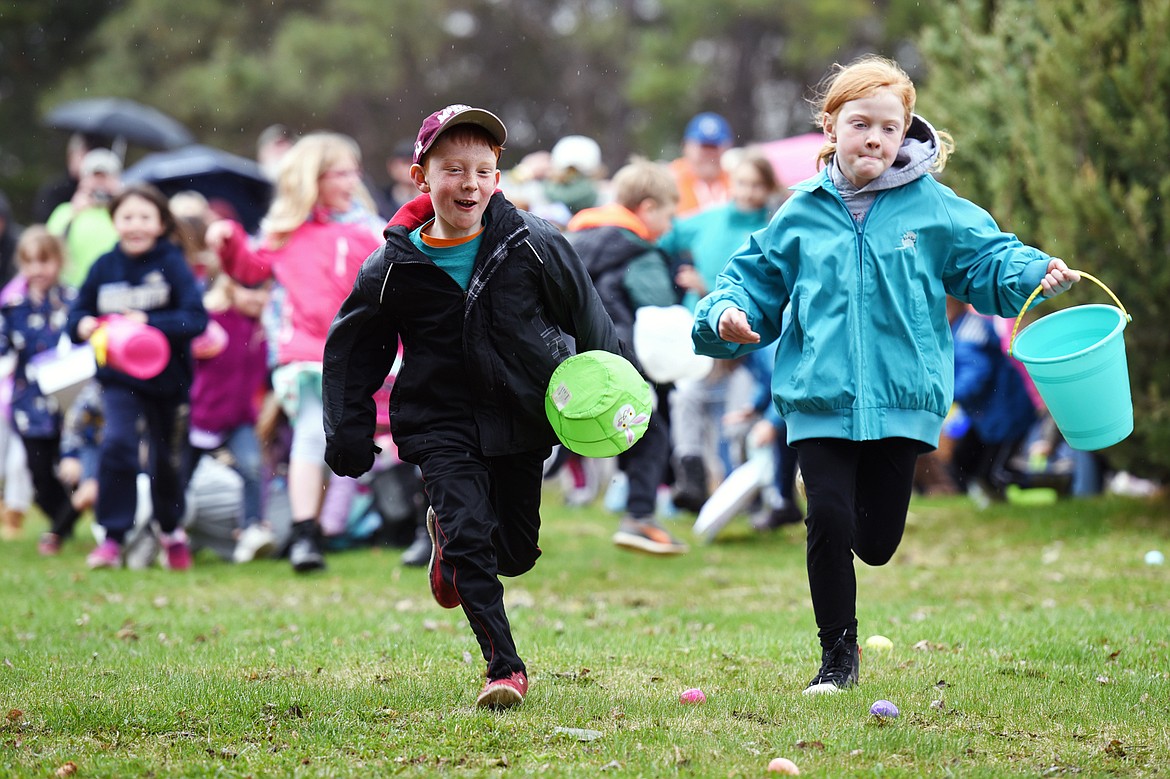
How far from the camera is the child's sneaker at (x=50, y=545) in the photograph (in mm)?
10258

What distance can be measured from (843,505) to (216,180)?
11.5 metres

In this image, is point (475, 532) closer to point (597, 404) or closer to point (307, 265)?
point (597, 404)

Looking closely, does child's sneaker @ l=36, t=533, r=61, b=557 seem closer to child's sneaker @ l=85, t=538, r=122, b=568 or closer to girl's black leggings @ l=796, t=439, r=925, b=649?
child's sneaker @ l=85, t=538, r=122, b=568

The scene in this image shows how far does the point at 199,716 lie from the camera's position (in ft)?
14.9

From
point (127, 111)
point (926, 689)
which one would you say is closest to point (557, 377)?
point (926, 689)

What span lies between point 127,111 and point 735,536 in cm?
1142

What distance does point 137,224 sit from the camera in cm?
879

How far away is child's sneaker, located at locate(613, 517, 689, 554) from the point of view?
8297 mm

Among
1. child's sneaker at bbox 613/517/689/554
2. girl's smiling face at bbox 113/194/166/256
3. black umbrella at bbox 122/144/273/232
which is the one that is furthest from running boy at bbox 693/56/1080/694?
black umbrella at bbox 122/144/273/232

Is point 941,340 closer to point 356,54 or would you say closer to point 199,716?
point 199,716

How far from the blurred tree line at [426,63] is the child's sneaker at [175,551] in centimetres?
1983

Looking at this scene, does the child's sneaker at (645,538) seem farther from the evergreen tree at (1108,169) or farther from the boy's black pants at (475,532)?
the boy's black pants at (475,532)

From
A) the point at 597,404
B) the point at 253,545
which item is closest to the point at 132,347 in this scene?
the point at 253,545

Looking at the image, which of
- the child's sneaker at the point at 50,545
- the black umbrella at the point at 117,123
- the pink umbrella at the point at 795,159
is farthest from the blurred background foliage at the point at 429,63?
the child's sneaker at the point at 50,545
